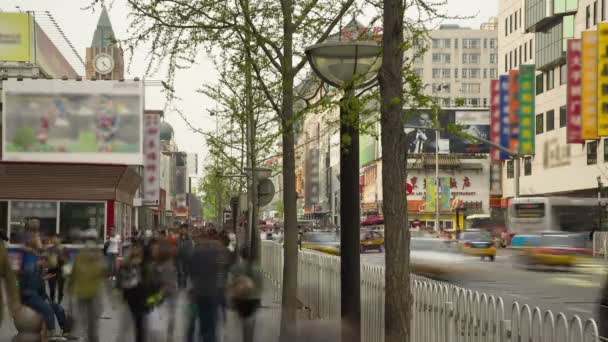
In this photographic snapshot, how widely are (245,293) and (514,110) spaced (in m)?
65.8

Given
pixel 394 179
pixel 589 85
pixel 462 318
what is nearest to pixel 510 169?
pixel 589 85

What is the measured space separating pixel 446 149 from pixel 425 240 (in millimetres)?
80424

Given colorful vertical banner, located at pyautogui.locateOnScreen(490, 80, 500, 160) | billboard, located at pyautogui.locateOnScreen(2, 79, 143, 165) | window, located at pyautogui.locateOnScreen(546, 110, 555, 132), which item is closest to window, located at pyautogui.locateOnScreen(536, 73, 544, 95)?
window, located at pyautogui.locateOnScreen(546, 110, 555, 132)

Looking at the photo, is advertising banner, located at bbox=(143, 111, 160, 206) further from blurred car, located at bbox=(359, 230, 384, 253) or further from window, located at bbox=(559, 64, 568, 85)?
window, located at bbox=(559, 64, 568, 85)

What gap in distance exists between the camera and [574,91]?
2349 inches

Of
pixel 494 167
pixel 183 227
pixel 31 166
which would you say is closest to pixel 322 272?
pixel 183 227

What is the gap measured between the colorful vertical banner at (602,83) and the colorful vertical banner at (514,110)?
1845cm

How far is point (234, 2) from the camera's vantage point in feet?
46.9

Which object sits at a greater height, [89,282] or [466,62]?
[466,62]

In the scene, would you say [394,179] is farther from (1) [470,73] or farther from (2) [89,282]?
(1) [470,73]

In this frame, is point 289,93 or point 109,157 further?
point 109,157

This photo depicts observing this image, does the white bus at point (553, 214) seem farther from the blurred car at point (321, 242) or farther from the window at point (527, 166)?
the window at point (527, 166)

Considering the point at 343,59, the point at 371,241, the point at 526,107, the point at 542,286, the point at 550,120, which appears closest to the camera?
the point at 343,59

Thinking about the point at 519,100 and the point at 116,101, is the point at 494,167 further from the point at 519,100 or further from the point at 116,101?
the point at 116,101
